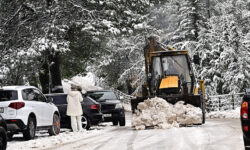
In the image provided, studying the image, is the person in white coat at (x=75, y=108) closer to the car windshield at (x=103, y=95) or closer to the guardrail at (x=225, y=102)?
the car windshield at (x=103, y=95)

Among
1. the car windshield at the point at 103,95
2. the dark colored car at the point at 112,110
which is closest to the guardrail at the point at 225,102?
the car windshield at the point at 103,95

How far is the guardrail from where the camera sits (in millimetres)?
32094

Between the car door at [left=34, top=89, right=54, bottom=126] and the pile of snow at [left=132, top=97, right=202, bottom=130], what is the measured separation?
118 inches

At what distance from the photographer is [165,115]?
694 inches

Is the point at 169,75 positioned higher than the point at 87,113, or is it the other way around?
the point at 169,75

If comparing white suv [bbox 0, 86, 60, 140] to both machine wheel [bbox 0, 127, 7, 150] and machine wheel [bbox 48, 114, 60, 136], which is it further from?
machine wheel [bbox 0, 127, 7, 150]

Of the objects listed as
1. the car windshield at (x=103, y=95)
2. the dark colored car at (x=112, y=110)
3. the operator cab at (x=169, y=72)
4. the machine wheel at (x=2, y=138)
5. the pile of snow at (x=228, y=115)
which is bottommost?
the machine wheel at (x=2, y=138)

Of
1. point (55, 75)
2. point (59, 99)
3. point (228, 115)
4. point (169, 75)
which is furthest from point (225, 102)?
point (59, 99)

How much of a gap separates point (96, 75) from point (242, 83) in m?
21.7

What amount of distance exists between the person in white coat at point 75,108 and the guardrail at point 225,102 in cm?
1604

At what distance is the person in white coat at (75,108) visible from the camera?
1792 cm

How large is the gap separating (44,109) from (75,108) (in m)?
1.76

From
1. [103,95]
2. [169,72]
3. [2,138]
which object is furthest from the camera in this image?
[103,95]

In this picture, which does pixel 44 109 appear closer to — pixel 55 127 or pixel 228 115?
pixel 55 127
